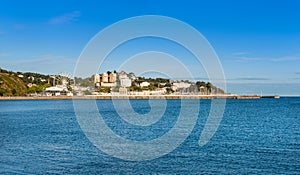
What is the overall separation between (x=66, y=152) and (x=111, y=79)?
16121 centimetres

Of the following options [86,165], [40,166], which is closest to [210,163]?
[86,165]

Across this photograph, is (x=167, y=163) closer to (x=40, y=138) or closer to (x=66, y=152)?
(x=66, y=152)

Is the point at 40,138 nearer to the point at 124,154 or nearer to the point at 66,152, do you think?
the point at 66,152

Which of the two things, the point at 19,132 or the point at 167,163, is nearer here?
the point at 167,163

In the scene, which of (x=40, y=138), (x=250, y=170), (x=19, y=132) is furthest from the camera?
(x=19, y=132)

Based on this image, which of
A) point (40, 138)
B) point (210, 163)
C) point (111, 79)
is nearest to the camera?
point (210, 163)

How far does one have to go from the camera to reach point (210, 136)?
40.1m

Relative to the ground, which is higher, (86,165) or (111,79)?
(111,79)

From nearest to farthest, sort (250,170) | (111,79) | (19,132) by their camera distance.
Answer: (250,170), (19,132), (111,79)

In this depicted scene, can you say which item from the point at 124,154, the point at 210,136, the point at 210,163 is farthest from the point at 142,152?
the point at 210,136

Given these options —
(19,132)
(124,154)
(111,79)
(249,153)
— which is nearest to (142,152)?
(124,154)

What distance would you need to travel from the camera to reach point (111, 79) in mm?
190250

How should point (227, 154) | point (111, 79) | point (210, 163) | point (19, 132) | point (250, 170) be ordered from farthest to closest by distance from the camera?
1. point (111, 79)
2. point (19, 132)
3. point (227, 154)
4. point (210, 163)
5. point (250, 170)

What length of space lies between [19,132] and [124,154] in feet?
65.7
